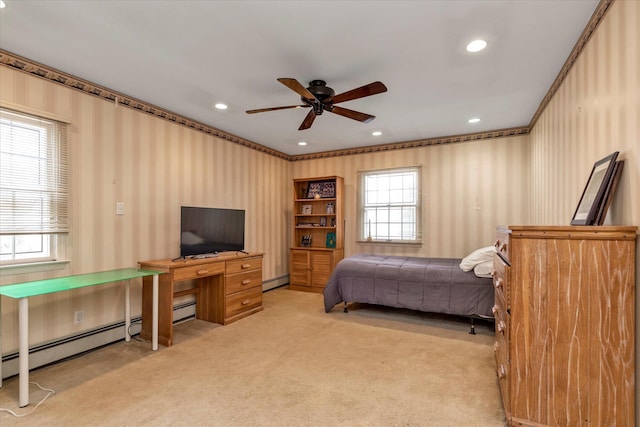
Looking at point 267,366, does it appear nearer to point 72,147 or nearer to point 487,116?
point 72,147

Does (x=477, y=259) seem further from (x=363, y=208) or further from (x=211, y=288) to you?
(x=211, y=288)

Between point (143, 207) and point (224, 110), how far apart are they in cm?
150

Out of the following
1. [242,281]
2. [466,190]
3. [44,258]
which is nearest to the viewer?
[44,258]

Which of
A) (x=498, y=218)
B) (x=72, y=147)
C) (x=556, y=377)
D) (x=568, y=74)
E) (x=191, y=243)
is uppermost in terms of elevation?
(x=568, y=74)

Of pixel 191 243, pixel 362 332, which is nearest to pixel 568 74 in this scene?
pixel 362 332

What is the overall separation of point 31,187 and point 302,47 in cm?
261

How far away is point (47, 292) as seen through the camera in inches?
84.7

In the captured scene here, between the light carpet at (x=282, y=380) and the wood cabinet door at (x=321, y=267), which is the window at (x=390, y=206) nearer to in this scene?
the wood cabinet door at (x=321, y=267)

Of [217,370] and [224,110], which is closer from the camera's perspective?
[217,370]

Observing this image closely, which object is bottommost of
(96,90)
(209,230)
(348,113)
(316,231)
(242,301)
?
(242,301)

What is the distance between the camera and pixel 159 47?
238cm

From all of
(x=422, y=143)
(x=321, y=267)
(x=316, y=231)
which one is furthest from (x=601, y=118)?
(x=316, y=231)

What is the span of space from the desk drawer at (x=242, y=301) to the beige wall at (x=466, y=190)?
2277 millimetres

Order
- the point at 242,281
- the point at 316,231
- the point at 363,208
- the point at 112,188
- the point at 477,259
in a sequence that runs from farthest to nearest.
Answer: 1. the point at 316,231
2. the point at 363,208
3. the point at 242,281
4. the point at 477,259
5. the point at 112,188
